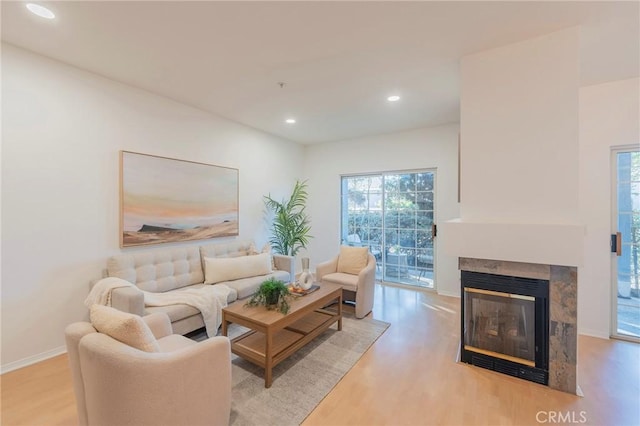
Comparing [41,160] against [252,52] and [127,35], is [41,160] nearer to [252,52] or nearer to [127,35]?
[127,35]

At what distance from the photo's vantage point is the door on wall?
288cm

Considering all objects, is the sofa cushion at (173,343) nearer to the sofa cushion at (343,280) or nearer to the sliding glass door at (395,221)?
the sofa cushion at (343,280)

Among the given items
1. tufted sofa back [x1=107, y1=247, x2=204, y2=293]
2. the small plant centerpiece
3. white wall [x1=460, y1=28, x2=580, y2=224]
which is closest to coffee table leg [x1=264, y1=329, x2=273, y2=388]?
the small plant centerpiece

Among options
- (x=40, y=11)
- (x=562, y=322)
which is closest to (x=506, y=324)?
(x=562, y=322)

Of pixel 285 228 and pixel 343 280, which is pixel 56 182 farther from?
pixel 343 280

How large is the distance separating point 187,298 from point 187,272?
699 millimetres

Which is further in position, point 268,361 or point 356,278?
point 356,278

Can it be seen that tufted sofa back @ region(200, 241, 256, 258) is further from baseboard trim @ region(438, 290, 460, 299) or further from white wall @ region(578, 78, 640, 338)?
white wall @ region(578, 78, 640, 338)

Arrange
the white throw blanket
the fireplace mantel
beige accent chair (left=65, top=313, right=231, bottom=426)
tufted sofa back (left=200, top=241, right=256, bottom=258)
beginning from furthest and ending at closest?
tufted sofa back (left=200, top=241, right=256, bottom=258) → the white throw blanket → the fireplace mantel → beige accent chair (left=65, top=313, right=231, bottom=426)

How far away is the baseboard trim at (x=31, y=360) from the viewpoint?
2.30 metres

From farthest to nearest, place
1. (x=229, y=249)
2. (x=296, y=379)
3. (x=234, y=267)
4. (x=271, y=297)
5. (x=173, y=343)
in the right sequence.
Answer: (x=229, y=249) → (x=234, y=267) → (x=271, y=297) → (x=296, y=379) → (x=173, y=343)

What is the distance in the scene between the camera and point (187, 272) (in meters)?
3.36

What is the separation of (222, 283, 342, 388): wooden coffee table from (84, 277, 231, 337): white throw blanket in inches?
15.1

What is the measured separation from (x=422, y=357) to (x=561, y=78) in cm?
260
